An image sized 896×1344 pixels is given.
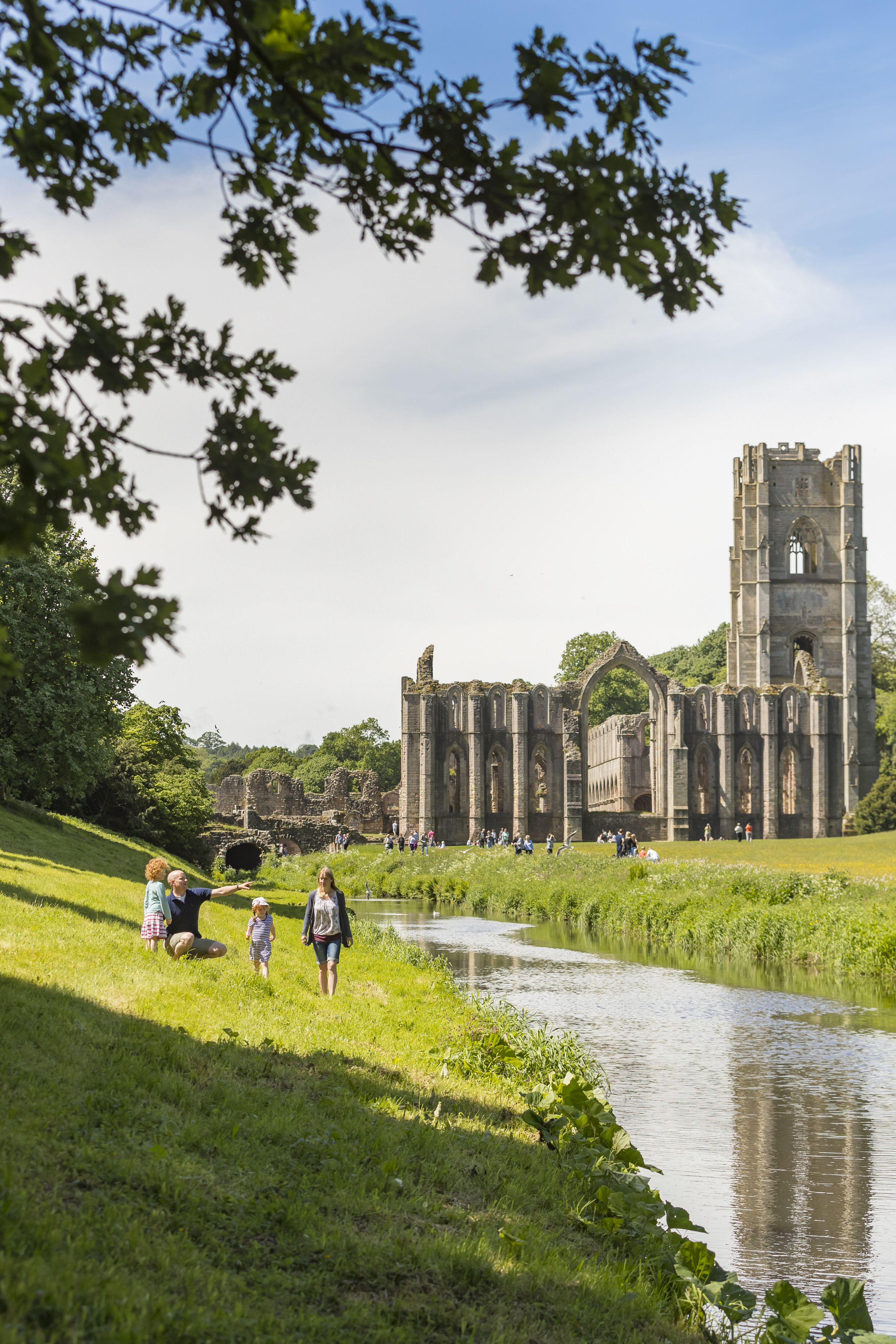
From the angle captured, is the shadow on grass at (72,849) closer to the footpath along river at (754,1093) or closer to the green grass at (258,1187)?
the footpath along river at (754,1093)

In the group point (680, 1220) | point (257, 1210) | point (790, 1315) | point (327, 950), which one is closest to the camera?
point (790, 1315)

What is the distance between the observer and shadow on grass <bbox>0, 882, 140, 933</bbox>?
15.2 m

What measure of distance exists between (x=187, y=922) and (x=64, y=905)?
3342 mm

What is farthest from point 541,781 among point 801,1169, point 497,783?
point 801,1169

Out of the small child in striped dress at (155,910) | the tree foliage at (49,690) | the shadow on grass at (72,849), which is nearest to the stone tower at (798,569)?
the shadow on grass at (72,849)

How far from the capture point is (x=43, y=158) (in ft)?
16.5

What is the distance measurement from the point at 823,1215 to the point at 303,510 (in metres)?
7.45

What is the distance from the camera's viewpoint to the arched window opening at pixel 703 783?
237 feet

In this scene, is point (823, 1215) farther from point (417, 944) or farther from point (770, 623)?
point (770, 623)

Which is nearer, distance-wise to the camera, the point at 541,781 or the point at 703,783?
the point at 703,783

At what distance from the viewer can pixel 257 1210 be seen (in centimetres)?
597

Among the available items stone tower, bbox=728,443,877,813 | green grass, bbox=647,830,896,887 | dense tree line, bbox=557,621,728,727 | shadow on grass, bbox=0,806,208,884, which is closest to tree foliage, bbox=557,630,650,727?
dense tree line, bbox=557,621,728,727

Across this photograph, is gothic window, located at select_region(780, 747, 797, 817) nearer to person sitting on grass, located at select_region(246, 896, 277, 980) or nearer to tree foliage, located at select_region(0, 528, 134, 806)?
tree foliage, located at select_region(0, 528, 134, 806)

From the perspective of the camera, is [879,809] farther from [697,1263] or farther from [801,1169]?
[697,1263]
